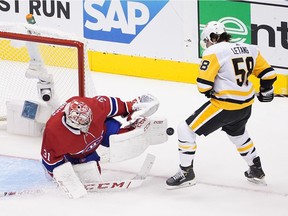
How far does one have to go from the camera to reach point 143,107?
645cm

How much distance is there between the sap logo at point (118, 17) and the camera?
844cm

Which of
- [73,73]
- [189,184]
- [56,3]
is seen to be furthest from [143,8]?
[189,184]

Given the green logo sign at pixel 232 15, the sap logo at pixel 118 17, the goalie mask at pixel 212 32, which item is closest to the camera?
the goalie mask at pixel 212 32

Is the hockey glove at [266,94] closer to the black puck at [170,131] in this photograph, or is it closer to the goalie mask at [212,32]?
the goalie mask at [212,32]

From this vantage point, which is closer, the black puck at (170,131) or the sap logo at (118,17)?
the black puck at (170,131)

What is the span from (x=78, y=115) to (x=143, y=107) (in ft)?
1.75

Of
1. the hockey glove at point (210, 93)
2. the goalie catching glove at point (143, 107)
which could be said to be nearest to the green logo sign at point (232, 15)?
the goalie catching glove at point (143, 107)

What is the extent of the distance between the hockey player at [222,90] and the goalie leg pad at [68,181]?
59 centimetres

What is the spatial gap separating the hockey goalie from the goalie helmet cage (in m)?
0.59

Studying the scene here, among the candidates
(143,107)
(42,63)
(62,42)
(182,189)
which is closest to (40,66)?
(42,63)

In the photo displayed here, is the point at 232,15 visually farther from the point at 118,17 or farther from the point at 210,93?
the point at 210,93

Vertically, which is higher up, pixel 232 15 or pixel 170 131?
pixel 232 15

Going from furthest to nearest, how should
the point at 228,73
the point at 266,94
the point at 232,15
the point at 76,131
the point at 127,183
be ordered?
the point at 232,15 < the point at 127,183 < the point at 266,94 < the point at 76,131 < the point at 228,73

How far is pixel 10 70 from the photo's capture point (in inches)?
309
